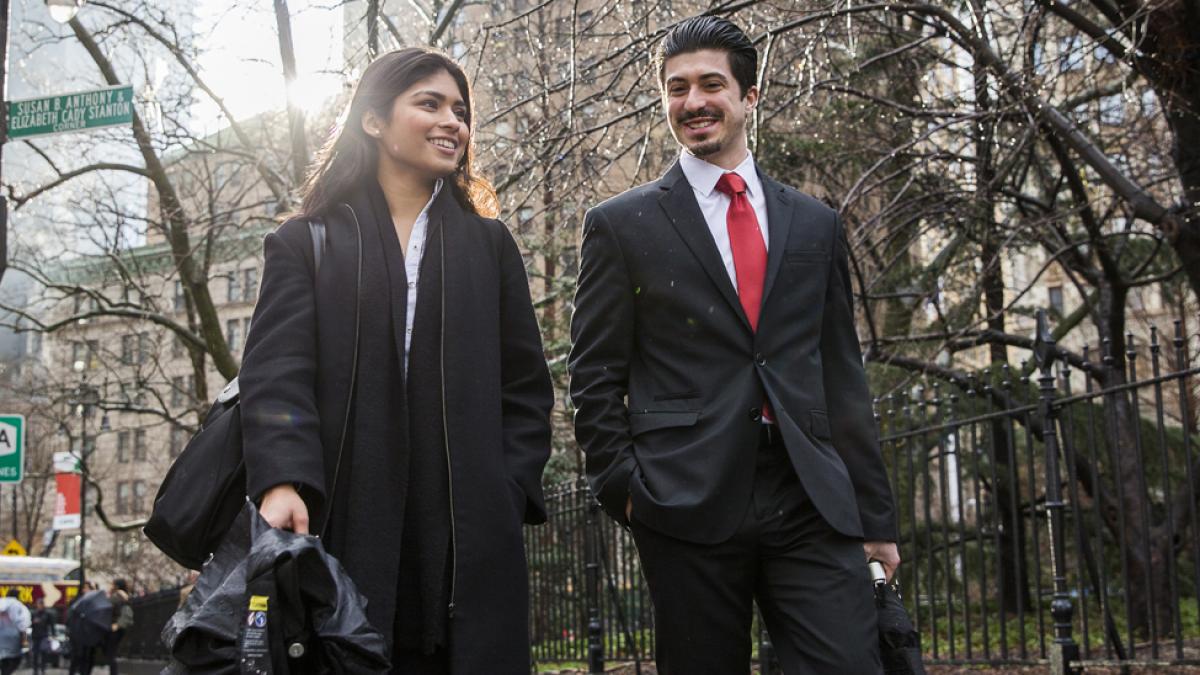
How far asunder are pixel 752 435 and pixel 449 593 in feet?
3.10

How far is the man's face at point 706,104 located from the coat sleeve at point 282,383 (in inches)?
49.4

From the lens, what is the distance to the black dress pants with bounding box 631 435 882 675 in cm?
343

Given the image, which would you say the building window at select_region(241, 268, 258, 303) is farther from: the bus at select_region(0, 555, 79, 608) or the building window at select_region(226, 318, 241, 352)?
the bus at select_region(0, 555, 79, 608)

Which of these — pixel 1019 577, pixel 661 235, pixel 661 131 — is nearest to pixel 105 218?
pixel 661 131

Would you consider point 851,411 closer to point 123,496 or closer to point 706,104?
point 706,104

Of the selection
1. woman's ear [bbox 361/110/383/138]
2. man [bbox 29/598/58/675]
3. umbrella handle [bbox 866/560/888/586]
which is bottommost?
man [bbox 29/598/58/675]

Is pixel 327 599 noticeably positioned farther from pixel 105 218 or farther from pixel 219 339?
pixel 105 218

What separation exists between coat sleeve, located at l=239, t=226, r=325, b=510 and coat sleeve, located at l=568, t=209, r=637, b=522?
0.82 metres

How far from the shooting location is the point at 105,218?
22.4 meters

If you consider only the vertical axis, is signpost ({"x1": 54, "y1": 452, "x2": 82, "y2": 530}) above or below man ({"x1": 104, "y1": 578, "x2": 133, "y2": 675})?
above

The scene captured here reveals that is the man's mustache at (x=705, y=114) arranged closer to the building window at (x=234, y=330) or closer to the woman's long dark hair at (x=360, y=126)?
the woman's long dark hair at (x=360, y=126)

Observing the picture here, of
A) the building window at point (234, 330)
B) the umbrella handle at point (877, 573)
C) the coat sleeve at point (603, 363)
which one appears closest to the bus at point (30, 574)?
the building window at point (234, 330)

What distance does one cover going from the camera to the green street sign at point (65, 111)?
34.4 ft

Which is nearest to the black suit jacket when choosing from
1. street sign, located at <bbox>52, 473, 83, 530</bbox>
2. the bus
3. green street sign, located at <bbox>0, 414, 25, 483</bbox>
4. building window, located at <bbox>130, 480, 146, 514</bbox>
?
green street sign, located at <bbox>0, 414, 25, 483</bbox>
